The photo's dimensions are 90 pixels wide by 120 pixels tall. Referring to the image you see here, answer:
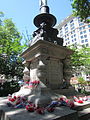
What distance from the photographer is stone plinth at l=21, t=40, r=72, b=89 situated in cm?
558

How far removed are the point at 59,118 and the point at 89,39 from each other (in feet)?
206

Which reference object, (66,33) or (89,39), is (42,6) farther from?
(66,33)

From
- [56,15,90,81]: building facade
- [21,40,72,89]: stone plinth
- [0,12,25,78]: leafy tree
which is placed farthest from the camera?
[56,15,90,81]: building facade

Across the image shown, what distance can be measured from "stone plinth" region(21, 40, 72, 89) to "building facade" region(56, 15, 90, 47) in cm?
5544

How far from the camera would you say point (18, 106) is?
4.43m

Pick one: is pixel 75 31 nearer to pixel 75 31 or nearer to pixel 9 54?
pixel 75 31

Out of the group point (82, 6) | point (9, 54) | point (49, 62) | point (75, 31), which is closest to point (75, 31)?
point (75, 31)

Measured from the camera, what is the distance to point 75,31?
6575cm

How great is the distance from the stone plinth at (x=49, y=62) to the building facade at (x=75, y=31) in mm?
55444

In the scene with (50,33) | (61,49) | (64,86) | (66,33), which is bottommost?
(64,86)

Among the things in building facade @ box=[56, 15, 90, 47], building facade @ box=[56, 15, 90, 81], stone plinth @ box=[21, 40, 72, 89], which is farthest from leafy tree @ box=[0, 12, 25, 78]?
building facade @ box=[56, 15, 90, 47]

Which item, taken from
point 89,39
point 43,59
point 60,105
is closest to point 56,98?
point 60,105

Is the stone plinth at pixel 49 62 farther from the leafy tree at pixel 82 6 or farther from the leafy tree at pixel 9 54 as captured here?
the leafy tree at pixel 9 54

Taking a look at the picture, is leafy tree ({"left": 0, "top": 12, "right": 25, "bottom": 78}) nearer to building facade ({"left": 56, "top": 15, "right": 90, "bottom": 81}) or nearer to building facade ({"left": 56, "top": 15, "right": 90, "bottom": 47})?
building facade ({"left": 56, "top": 15, "right": 90, "bottom": 81})
